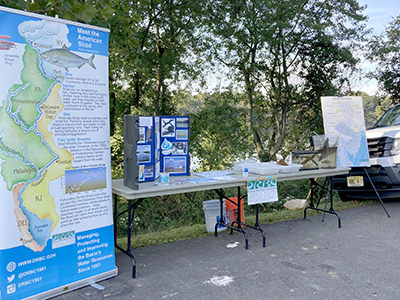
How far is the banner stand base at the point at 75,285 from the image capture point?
9.24ft

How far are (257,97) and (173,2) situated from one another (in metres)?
5.21

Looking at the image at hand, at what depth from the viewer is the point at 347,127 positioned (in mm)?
5961

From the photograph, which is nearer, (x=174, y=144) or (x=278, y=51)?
(x=174, y=144)

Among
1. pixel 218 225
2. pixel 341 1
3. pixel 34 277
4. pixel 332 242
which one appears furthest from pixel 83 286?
pixel 341 1

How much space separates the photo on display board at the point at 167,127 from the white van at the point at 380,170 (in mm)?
3695

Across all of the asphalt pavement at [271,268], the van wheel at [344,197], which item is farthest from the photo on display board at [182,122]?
the van wheel at [344,197]

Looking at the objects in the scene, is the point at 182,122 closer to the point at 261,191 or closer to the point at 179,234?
the point at 261,191

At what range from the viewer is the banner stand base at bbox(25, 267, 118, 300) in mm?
2816

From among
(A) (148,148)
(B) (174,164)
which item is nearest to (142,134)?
(A) (148,148)

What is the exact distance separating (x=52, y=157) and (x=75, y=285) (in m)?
1.16

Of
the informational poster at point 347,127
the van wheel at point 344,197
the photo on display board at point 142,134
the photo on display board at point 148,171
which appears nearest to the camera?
the photo on display board at point 142,134

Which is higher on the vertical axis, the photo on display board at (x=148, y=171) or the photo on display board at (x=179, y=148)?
the photo on display board at (x=179, y=148)

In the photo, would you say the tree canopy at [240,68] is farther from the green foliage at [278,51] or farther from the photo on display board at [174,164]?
the photo on display board at [174,164]

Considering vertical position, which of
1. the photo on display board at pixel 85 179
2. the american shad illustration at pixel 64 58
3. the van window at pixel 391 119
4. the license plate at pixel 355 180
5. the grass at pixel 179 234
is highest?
the american shad illustration at pixel 64 58
